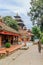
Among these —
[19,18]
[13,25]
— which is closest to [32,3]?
[13,25]

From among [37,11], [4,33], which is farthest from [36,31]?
[37,11]

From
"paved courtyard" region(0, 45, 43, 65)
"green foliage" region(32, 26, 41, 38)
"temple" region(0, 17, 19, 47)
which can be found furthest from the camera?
"green foliage" region(32, 26, 41, 38)

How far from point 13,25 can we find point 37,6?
3218 centimetres

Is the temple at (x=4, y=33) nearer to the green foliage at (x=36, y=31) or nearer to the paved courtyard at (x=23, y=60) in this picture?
the paved courtyard at (x=23, y=60)

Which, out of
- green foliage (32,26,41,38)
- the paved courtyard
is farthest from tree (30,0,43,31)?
green foliage (32,26,41,38)

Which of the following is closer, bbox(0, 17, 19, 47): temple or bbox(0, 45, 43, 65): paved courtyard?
bbox(0, 45, 43, 65): paved courtyard

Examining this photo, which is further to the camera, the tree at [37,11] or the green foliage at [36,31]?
the green foliage at [36,31]

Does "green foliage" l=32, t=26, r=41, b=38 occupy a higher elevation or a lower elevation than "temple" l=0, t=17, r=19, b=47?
lower

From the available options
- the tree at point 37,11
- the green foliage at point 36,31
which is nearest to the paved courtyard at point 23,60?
the tree at point 37,11

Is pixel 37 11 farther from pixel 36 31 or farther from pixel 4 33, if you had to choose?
pixel 36 31

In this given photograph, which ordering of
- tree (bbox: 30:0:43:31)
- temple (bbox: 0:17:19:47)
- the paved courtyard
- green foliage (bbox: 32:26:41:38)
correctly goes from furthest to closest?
1. green foliage (bbox: 32:26:41:38)
2. temple (bbox: 0:17:19:47)
3. tree (bbox: 30:0:43:31)
4. the paved courtyard

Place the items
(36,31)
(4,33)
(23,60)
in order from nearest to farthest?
(23,60) < (4,33) < (36,31)

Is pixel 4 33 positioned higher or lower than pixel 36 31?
higher

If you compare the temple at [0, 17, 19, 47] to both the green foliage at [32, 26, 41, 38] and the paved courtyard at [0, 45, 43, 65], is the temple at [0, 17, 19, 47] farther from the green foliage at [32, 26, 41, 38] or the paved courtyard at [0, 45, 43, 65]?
the green foliage at [32, 26, 41, 38]
